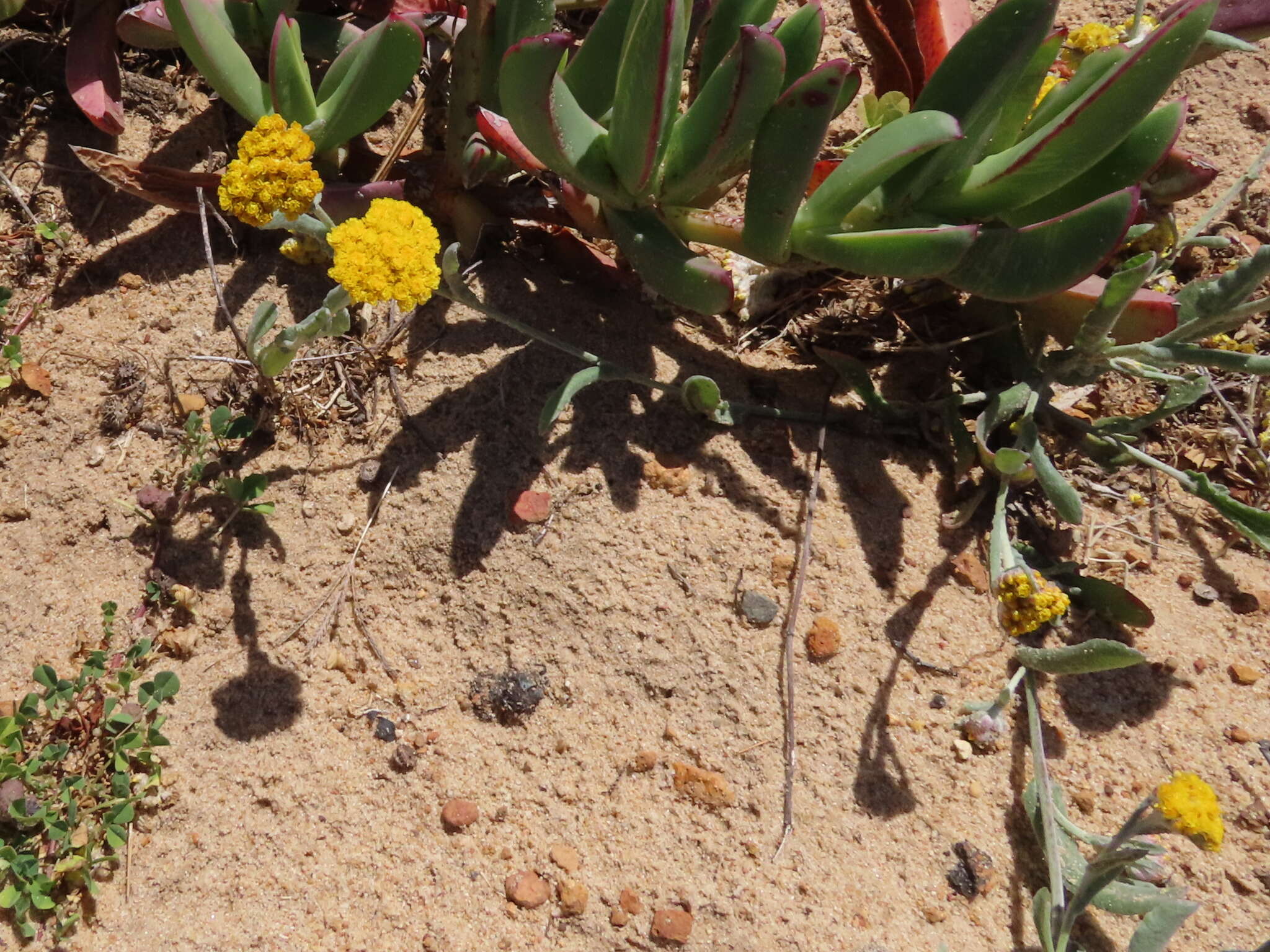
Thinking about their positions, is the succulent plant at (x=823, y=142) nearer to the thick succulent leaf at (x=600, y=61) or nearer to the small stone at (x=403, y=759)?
the thick succulent leaf at (x=600, y=61)

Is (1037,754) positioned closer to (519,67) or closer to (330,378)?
(519,67)

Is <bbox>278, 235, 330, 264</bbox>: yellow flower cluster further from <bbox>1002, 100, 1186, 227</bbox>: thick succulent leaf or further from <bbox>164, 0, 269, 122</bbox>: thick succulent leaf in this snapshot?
<bbox>1002, 100, 1186, 227</bbox>: thick succulent leaf

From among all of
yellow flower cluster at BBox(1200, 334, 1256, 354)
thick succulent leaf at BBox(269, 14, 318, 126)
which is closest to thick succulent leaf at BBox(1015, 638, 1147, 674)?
yellow flower cluster at BBox(1200, 334, 1256, 354)

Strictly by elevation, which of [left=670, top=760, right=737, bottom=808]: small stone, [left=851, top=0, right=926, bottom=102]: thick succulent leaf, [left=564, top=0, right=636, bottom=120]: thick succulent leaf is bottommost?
[left=670, top=760, right=737, bottom=808]: small stone

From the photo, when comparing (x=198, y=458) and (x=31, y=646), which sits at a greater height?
(x=198, y=458)

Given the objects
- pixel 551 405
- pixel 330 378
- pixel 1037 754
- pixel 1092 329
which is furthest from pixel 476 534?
pixel 1092 329
